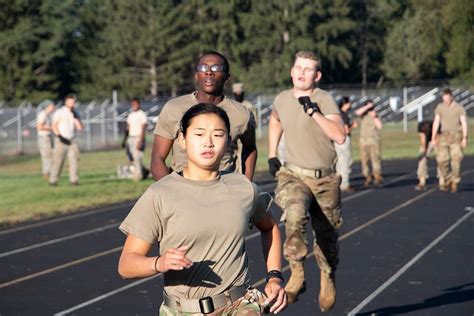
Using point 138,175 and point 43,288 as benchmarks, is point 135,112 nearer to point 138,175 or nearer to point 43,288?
point 138,175

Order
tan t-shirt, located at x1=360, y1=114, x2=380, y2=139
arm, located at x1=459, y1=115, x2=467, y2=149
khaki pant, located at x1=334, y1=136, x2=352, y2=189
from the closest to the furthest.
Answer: arm, located at x1=459, y1=115, x2=467, y2=149 → khaki pant, located at x1=334, y1=136, x2=352, y2=189 → tan t-shirt, located at x1=360, y1=114, x2=380, y2=139

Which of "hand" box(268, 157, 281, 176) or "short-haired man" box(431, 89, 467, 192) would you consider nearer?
"hand" box(268, 157, 281, 176)

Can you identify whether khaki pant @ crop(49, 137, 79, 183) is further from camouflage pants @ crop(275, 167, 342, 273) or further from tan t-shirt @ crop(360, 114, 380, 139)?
camouflage pants @ crop(275, 167, 342, 273)

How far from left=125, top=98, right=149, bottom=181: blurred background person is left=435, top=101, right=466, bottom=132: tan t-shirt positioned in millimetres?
6533

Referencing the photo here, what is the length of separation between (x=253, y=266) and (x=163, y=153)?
4.40m

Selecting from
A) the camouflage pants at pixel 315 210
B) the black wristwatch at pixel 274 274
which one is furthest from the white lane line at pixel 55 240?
the black wristwatch at pixel 274 274

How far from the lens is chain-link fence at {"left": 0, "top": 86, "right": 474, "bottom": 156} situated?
163ft

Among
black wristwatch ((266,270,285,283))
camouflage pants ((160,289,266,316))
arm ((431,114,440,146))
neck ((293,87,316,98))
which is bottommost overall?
arm ((431,114,440,146))

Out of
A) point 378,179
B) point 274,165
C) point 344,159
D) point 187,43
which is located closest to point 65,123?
point 344,159

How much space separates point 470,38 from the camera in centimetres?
6162

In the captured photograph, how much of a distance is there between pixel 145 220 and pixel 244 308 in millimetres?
601

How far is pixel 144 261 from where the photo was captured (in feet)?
16.3

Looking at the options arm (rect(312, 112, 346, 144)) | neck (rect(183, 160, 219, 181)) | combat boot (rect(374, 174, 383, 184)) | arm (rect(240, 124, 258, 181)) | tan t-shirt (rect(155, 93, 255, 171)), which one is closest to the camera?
neck (rect(183, 160, 219, 181))

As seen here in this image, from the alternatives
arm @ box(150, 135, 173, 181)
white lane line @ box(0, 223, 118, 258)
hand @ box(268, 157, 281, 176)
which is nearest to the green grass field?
white lane line @ box(0, 223, 118, 258)
